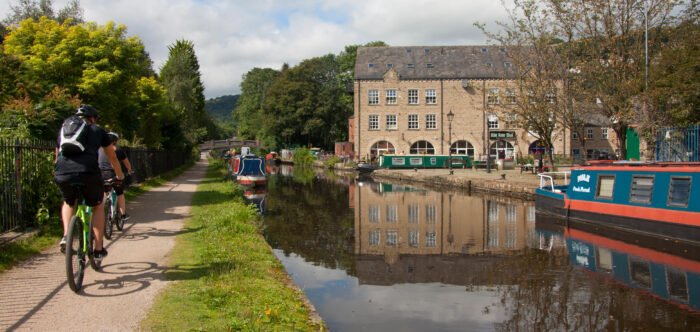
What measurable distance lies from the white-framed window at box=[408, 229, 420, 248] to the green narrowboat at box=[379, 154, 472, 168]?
88.8 feet

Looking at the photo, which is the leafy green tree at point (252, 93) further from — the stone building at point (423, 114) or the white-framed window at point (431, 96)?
the white-framed window at point (431, 96)

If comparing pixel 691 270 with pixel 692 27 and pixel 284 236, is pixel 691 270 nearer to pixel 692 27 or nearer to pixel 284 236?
pixel 284 236

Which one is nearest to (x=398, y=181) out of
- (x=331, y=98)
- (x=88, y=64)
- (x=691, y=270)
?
(x=88, y=64)

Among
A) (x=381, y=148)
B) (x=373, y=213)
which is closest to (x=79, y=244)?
(x=373, y=213)

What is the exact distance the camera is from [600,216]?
12.1 meters

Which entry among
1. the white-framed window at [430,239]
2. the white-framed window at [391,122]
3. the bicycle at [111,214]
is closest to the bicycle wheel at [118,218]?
the bicycle at [111,214]

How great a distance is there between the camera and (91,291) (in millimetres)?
5203

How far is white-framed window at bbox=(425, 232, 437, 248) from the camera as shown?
10.3m

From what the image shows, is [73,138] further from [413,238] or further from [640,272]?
[640,272]

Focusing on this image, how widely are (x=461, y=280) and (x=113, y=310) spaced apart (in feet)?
16.3

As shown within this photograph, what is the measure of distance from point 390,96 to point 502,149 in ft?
39.3

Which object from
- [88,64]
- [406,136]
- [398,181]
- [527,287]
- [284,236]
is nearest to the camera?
[527,287]

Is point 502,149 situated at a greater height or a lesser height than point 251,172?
greater

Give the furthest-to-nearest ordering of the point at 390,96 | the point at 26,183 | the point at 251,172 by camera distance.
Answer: the point at 390,96
the point at 251,172
the point at 26,183
